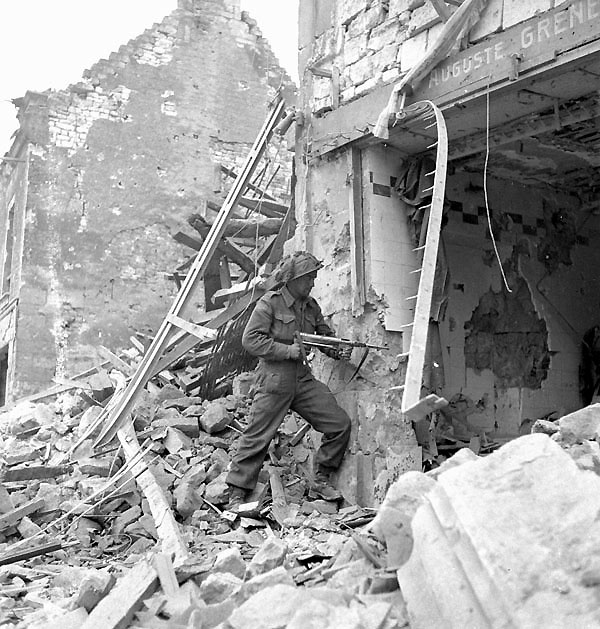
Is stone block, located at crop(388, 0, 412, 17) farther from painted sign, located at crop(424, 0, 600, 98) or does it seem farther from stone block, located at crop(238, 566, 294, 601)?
stone block, located at crop(238, 566, 294, 601)

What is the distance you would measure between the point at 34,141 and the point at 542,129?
11116 millimetres

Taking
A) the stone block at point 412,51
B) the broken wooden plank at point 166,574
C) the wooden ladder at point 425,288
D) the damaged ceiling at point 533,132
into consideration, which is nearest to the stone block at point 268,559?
the broken wooden plank at point 166,574

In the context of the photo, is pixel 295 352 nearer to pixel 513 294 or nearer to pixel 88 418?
pixel 88 418

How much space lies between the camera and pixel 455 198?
8.79 m

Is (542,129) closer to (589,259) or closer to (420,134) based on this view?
(420,134)

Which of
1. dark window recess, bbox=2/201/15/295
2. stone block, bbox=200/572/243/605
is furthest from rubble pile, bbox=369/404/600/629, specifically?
dark window recess, bbox=2/201/15/295

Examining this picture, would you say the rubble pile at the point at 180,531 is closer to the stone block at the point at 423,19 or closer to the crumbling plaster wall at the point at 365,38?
the crumbling plaster wall at the point at 365,38

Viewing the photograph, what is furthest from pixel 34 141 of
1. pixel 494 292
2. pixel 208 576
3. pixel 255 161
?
pixel 208 576

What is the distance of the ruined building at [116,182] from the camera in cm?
1527

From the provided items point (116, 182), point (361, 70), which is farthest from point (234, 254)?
point (116, 182)

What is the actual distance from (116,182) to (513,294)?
921 cm

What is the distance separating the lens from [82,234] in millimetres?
15648

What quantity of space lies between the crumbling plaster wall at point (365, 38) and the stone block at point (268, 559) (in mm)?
4252

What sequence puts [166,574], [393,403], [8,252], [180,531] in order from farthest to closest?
[8,252] < [393,403] < [180,531] < [166,574]
